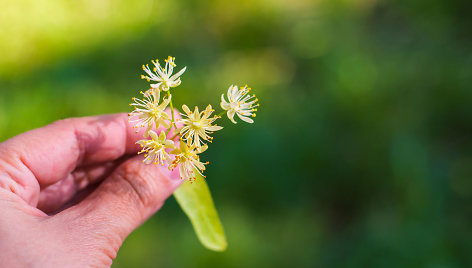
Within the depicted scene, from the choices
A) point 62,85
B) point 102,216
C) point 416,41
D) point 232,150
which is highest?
point 416,41

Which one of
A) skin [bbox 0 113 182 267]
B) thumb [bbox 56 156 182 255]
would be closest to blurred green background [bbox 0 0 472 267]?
skin [bbox 0 113 182 267]

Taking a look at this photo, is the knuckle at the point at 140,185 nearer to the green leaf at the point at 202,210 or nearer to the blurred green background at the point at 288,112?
the green leaf at the point at 202,210

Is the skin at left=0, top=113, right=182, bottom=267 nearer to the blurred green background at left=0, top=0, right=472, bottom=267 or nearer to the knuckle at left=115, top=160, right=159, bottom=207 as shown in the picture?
the knuckle at left=115, top=160, right=159, bottom=207

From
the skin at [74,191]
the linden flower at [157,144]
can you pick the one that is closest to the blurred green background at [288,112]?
the skin at [74,191]

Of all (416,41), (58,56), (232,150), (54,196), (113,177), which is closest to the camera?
(113,177)

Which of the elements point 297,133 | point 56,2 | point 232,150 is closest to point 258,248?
point 232,150

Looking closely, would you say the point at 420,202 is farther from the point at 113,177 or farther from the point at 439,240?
the point at 113,177
